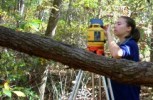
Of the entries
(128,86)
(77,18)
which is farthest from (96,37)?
(77,18)

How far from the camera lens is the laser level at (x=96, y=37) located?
2012mm

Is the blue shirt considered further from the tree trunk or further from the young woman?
the tree trunk

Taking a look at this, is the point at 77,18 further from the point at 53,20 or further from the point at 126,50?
the point at 126,50

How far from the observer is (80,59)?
160cm

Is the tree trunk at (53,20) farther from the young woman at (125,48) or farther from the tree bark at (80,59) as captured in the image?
the tree bark at (80,59)

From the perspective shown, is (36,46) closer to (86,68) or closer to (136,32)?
(86,68)

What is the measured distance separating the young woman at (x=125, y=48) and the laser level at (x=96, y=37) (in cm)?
6

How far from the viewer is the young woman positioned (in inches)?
80.7

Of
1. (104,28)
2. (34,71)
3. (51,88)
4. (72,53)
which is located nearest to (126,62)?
(72,53)

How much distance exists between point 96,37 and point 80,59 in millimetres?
454

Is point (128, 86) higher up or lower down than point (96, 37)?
lower down

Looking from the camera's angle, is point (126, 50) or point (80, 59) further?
point (126, 50)

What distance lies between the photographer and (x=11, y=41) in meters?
1.67

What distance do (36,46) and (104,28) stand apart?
2.05 feet
